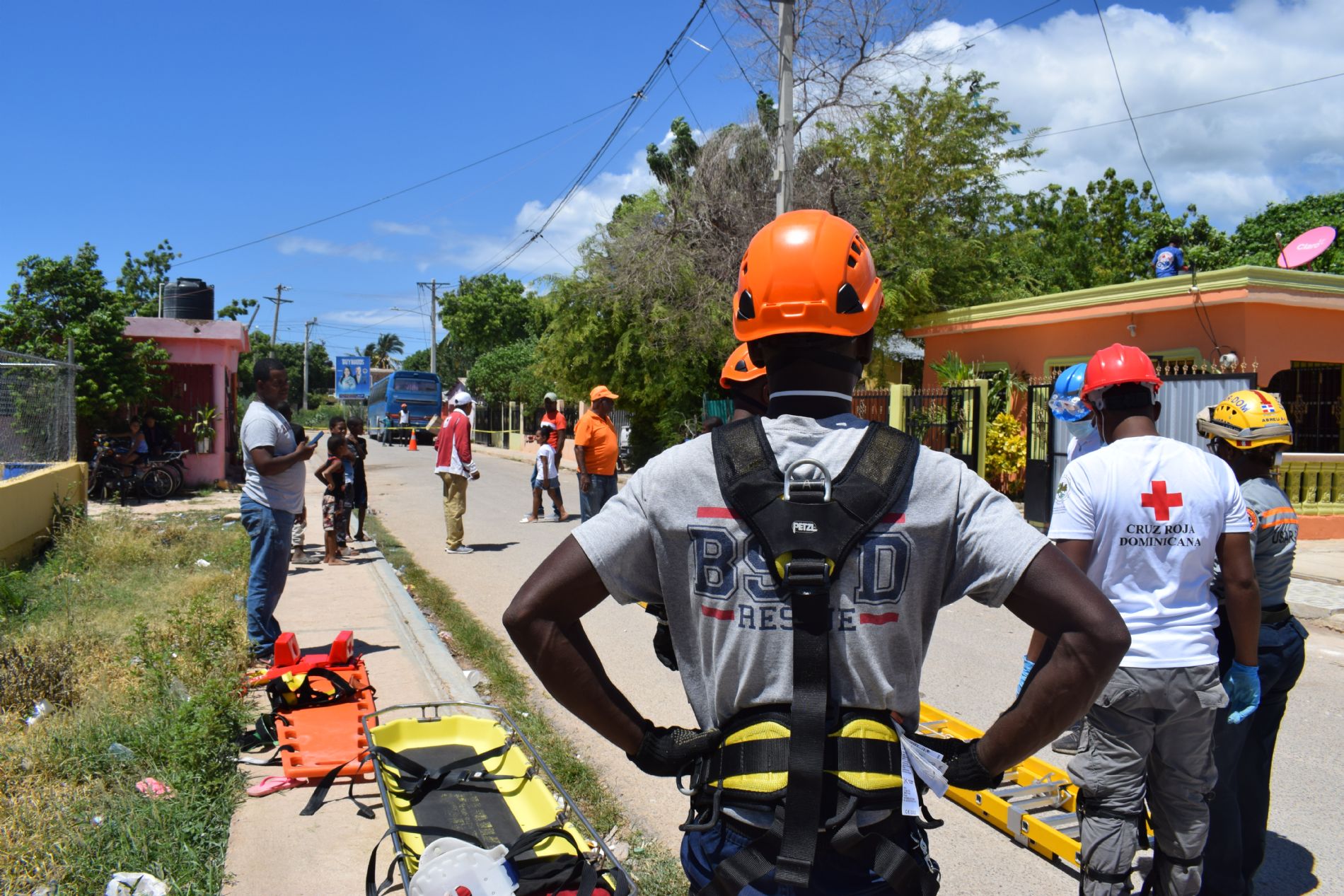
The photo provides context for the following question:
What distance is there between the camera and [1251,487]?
337cm

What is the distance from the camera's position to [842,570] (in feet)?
5.16

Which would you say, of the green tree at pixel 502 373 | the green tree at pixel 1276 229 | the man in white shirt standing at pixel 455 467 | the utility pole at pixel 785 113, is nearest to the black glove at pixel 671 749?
the man in white shirt standing at pixel 455 467

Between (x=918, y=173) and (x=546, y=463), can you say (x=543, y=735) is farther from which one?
(x=918, y=173)

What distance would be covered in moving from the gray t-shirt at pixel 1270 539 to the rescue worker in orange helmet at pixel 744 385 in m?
1.66

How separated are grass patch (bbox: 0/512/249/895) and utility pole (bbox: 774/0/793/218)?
871 centimetres

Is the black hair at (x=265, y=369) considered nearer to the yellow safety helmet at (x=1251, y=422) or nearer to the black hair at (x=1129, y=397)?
the black hair at (x=1129, y=397)

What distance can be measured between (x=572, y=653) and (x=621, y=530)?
0.24m

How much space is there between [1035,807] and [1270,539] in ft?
5.30

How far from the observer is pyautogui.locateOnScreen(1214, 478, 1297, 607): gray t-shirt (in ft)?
10.8

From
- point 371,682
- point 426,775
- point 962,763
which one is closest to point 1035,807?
point 426,775

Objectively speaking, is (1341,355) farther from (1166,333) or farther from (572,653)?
(572,653)

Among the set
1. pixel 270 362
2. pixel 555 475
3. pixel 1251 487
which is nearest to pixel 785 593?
pixel 1251 487

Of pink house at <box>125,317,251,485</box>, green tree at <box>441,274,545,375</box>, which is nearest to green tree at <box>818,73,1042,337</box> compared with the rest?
pink house at <box>125,317,251,485</box>

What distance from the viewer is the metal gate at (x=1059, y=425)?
11.7m
